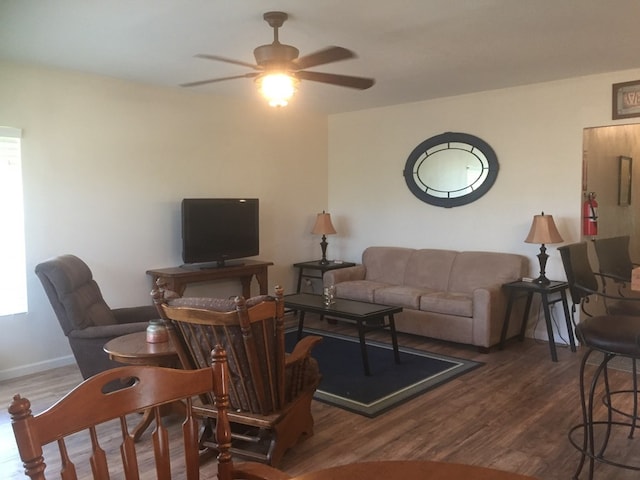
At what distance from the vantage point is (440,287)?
18.4 ft

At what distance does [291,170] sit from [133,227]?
7.20 feet

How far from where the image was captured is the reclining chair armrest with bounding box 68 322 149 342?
3.42m

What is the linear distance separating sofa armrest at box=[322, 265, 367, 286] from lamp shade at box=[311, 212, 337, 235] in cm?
56

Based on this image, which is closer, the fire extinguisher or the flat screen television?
the fire extinguisher

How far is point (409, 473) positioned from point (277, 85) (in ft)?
8.25

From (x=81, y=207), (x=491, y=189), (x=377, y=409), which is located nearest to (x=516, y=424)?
(x=377, y=409)

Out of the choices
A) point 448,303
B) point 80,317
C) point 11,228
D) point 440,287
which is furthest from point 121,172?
point 440,287

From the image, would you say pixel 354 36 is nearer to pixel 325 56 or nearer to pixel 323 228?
pixel 325 56

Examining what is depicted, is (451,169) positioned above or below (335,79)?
below

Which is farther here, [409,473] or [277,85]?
[277,85]

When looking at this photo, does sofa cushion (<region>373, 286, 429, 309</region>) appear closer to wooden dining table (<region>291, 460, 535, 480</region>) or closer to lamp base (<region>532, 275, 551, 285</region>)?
lamp base (<region>532, 275, 551, 285</region>)

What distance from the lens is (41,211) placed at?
441cm

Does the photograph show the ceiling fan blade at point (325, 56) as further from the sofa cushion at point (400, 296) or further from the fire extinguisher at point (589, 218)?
the fire extinguisher at point (589, 218)

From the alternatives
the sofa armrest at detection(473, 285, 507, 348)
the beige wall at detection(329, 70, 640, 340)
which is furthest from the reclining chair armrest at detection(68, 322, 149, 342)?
the beige wall at detection(329, 70, 640, 340)
